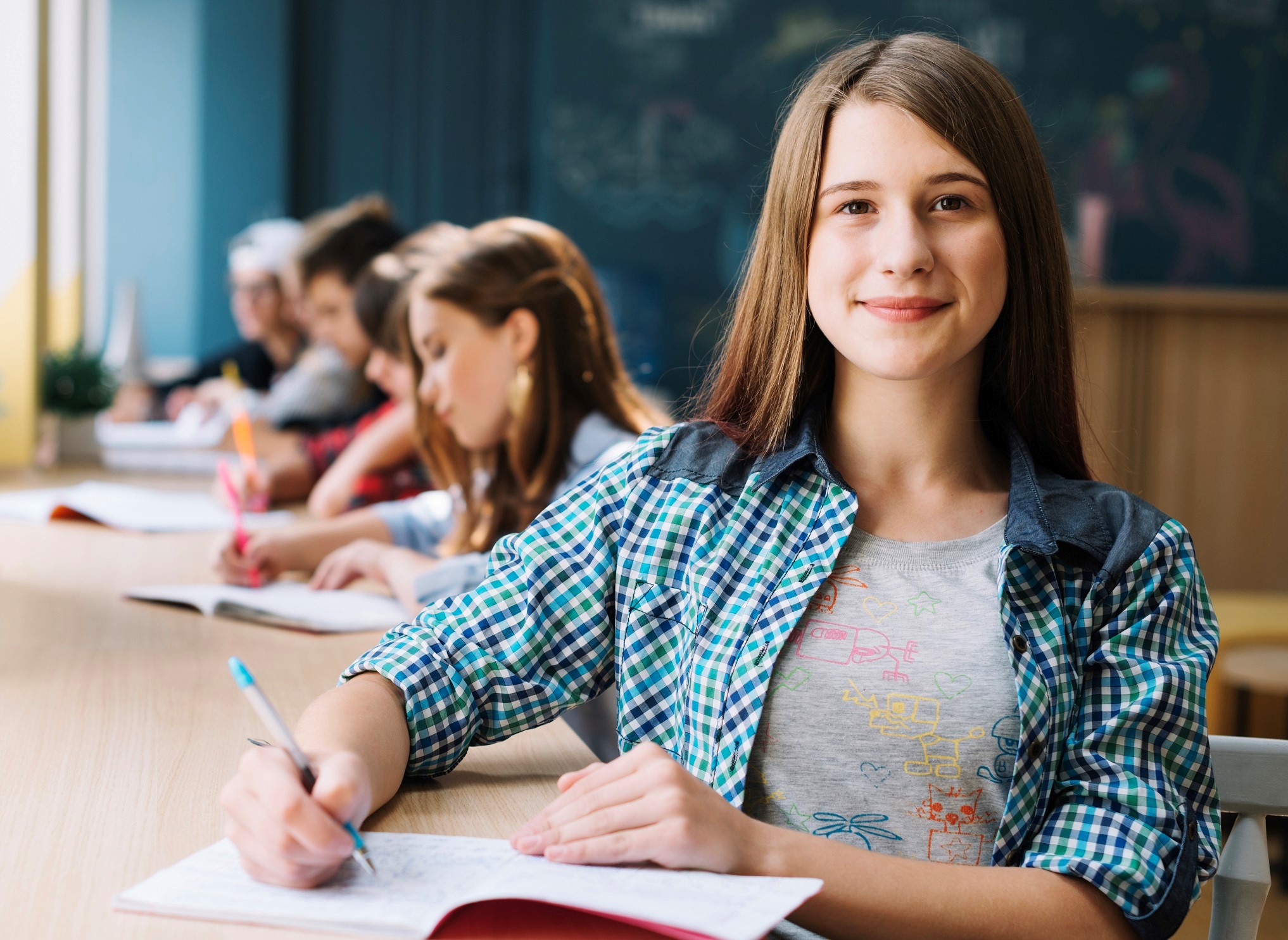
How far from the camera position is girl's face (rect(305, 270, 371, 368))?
2.58m

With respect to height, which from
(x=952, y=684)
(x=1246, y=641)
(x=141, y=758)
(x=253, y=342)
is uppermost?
(x=952, y=684)

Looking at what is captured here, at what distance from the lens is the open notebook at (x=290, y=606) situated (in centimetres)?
133

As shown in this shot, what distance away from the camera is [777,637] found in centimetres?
85

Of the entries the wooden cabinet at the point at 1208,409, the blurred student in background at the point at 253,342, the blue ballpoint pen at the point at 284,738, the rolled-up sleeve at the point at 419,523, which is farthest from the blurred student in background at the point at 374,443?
the wooden cabinet at the point at 1208,409

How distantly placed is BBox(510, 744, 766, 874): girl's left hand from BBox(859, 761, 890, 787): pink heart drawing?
0.14 meters

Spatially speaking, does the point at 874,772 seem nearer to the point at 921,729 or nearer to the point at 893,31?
the point at 921,729

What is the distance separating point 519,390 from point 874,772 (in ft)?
2.98

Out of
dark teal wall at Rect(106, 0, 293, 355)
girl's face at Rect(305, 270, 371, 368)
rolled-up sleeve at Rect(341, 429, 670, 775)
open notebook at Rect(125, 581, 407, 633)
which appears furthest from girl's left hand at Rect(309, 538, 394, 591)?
dark teal wall at Rect(106, 0, 293, 355)

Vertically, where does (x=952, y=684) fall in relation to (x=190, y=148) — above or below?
below

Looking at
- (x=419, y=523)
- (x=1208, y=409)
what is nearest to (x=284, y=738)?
(x=419, y=523)

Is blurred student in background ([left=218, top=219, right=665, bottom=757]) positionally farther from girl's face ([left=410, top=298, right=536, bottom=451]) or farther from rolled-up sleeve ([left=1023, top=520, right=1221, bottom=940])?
rolled-up sleeve ([left=1023, top=520, right=1221, bottom=940])

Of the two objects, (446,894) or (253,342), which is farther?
(253,342)

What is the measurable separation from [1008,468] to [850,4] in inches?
137

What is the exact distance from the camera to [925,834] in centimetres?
83
